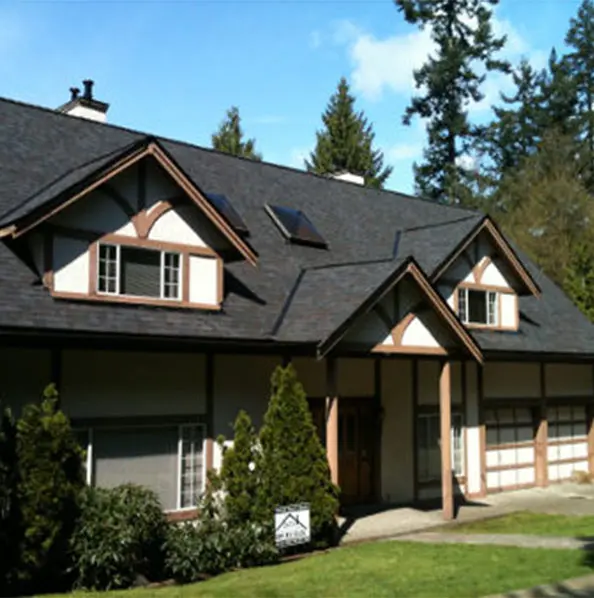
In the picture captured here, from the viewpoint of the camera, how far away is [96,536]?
11125 mm

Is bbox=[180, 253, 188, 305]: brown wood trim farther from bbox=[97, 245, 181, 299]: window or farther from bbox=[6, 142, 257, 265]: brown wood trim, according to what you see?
bbox=[6, 142, 257, 265]: brown wood trim

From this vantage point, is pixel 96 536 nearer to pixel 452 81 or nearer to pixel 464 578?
pixel 464 578

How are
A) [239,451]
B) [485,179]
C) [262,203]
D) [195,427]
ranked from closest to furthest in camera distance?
[239,451] < [195,427] < [262,203] < [485,179]

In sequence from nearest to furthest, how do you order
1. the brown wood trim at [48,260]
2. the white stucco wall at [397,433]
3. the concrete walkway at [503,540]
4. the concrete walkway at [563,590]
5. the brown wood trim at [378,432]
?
1. the concrete walkway at [563,590]
2. the brown wood trim at [48,260]
3. the concrete walkway at [503,540]
4. the brown wood trim at [378,432]
5. the white stucco wall at [397,433]

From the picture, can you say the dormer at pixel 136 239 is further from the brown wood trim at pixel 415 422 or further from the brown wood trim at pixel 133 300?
the brown wood trim at pixel 415 422

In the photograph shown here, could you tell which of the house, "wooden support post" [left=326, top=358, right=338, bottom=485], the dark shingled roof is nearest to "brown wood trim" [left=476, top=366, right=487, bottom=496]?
the house

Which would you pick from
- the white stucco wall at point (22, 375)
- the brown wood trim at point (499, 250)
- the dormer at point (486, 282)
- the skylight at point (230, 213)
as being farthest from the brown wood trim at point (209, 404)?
the dormer at point (486, 282)

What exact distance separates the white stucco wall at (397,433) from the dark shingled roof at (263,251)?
98.8 inches

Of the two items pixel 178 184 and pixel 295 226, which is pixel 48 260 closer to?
pixel 178 184

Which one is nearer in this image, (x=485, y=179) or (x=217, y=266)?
(x=217, y=266)

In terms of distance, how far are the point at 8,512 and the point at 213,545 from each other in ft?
9.91

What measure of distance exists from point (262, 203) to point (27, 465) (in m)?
11.2

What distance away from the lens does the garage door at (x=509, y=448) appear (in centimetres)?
2189

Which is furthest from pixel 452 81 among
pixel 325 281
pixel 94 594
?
pixel 94 594
